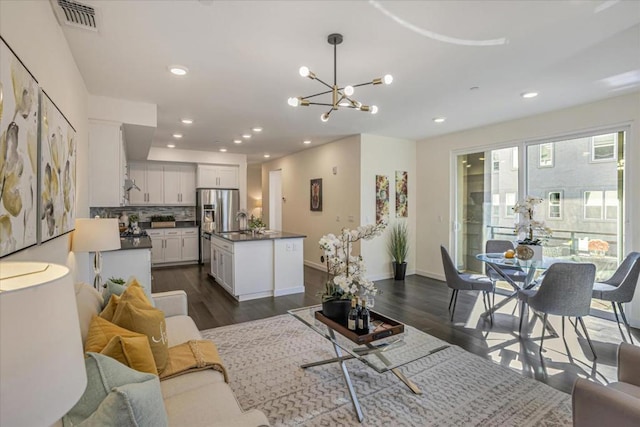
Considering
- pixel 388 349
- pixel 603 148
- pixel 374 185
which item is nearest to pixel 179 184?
pixel 374 185

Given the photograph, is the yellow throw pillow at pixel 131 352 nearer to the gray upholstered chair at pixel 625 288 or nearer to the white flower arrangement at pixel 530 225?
the white flower arrangement at pixel 530 225

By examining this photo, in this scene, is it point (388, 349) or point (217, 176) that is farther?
point (217, 176)

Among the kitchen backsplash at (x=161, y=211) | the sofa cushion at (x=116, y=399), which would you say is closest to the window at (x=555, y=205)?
the sofa cushion at (x=116, y=399)

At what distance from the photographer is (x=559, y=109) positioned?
4172 mm

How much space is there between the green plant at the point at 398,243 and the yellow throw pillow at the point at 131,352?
16.0ft

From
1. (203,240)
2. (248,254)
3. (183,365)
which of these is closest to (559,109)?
(248,254)

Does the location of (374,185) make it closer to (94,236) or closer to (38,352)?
(94,236)

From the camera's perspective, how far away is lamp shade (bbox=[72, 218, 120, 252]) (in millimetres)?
2576

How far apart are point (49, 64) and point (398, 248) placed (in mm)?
5254

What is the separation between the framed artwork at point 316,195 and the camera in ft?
21.9

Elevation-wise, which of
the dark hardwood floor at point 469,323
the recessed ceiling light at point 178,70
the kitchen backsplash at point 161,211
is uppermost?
the recessed ceiling light at point 178,70

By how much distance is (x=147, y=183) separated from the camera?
727 cm

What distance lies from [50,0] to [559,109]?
535cm

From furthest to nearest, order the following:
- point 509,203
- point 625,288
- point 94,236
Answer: point 509,203 < point 625,288 < point 94,236
